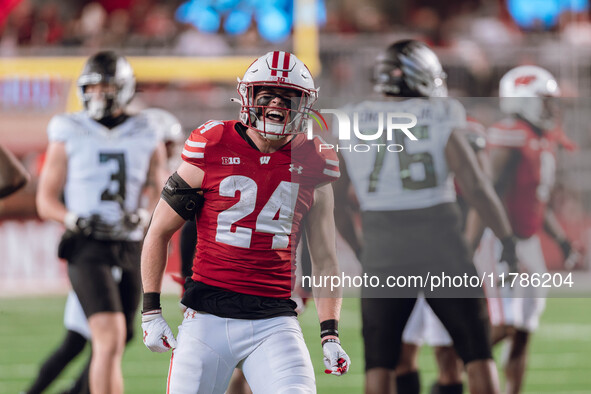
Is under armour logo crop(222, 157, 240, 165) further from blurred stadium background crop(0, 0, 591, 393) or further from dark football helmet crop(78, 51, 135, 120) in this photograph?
blurred stadium background crop(0, 0, 591, 393)

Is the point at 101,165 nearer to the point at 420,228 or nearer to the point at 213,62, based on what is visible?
the point at 420,228

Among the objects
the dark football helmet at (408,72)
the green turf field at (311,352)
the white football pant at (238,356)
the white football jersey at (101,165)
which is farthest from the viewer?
the green turf field at (311,352)

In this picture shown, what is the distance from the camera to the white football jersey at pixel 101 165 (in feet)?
18.7

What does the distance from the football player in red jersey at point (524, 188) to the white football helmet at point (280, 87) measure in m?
2.60

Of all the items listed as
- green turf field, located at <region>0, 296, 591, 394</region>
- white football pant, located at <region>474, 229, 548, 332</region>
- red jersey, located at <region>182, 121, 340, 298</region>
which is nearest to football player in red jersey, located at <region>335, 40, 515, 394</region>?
red jersey, located at <region>182, 121, 340, 298</region>

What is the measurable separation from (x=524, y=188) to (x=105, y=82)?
2.58m

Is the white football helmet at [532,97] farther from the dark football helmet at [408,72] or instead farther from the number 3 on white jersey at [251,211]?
the number 3 on white jersey at [251,211]

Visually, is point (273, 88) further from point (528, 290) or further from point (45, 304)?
point (45, 304)

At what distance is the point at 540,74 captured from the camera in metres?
6.82

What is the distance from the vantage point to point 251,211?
3.76 m

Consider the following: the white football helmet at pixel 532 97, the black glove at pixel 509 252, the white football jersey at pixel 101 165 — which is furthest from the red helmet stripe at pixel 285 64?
the white football helmet at pixel 532 97

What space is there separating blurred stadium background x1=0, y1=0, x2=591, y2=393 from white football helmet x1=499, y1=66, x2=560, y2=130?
308 cm

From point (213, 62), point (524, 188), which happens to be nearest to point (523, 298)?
point (524, 188)

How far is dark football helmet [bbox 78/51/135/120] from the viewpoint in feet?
19.0
